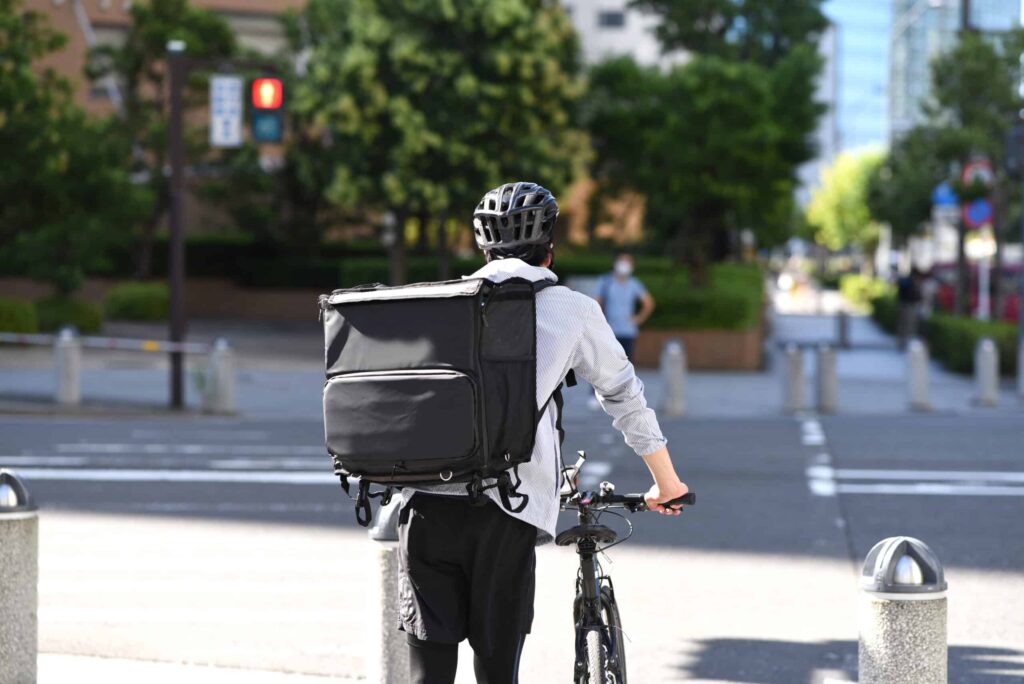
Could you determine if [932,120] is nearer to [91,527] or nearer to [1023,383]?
[1023,383]

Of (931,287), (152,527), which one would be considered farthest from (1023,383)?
(931,287)

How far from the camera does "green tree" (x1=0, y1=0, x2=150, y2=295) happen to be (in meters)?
28.6

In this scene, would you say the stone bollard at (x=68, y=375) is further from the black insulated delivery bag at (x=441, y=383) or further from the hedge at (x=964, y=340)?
the black insulated delivery bag at (x=441, y=383)

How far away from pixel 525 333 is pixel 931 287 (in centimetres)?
3825

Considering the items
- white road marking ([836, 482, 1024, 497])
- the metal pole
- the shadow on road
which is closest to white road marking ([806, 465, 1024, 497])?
white road marking ([836, 482, 1024, 497])

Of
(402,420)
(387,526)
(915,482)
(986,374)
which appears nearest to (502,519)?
(402,420)

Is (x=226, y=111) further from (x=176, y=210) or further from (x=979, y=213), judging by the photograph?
(x=979, y=213)

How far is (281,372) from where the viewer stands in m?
25.2

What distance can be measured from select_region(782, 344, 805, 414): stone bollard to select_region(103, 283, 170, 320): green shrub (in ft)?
72.7

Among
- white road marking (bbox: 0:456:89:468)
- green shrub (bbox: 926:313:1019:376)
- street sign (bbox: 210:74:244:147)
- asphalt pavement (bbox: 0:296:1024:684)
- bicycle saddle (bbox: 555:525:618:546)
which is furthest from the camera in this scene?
green shrub (bbox: 926:313:1019:376)

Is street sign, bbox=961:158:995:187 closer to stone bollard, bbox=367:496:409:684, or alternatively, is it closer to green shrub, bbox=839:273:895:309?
stone bollard, bbox=367:496:409:684

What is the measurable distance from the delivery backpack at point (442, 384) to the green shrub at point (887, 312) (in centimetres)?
3218

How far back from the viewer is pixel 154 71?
4222cm

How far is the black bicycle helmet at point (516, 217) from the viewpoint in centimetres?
381
